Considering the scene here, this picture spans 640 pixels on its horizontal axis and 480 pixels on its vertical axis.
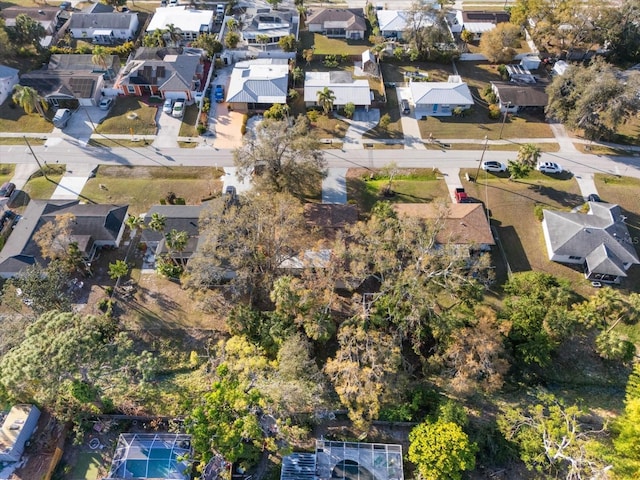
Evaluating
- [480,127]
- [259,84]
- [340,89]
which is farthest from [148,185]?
[480,127]

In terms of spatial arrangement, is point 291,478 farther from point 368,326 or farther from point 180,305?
point 180,305

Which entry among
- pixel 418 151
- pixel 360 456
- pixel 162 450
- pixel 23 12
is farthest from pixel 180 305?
pixel 23 12

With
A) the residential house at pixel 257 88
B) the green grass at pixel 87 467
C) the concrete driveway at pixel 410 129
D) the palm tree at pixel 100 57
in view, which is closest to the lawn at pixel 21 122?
the palm tree at pixel 100 57

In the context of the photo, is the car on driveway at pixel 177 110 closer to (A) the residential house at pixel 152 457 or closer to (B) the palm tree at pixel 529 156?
(A) the residential house at pixel 152 457

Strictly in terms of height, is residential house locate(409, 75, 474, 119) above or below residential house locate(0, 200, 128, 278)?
above

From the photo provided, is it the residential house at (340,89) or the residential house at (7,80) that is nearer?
the residential house at (340,89)

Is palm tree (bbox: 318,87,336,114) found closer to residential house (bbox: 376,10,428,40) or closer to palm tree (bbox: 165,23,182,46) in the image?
residential house (bbox: 376,10,428,40)

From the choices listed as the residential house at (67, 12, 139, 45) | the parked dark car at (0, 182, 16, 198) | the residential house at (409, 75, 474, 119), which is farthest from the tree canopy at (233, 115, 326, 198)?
the residential house at (67, 12, 139, 45)
